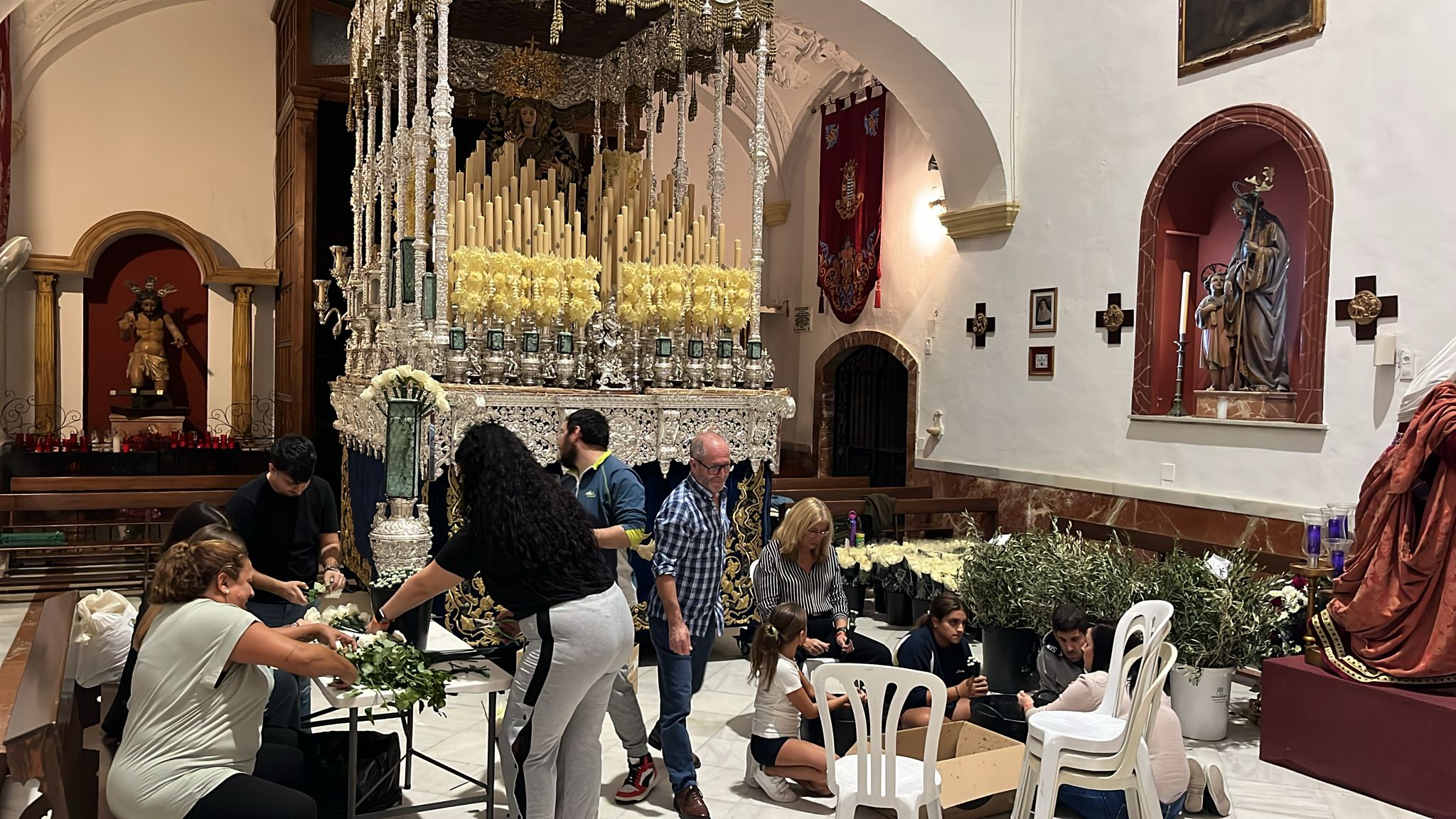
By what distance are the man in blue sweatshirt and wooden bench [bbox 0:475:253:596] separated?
13.6 ft

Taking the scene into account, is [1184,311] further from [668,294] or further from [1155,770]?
[1155,770]

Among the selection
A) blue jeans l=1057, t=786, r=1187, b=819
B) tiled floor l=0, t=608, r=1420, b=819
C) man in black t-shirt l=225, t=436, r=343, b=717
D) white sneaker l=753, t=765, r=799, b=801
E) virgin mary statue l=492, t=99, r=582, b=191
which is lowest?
tiled floor l=0, t=608, r=1420, b=819

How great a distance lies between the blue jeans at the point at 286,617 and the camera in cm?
472

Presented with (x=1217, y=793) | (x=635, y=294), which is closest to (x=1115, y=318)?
(x=635, y=294)

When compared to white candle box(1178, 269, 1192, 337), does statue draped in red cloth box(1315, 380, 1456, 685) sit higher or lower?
lower

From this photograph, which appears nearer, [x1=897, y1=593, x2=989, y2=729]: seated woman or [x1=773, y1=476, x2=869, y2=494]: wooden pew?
[x1=897, y1=593, x2=989, y2=729]: seated woman

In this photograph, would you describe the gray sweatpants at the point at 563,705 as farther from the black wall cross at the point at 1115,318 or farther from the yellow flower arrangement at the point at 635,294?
the black wall cross at the point at 1115,318

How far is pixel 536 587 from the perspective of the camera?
346 cm

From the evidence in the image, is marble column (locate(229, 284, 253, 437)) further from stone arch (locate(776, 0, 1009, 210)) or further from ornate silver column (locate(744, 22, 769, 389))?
ornate silver column (locate(744, 22, 769, 389))

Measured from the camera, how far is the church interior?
13.2 feet

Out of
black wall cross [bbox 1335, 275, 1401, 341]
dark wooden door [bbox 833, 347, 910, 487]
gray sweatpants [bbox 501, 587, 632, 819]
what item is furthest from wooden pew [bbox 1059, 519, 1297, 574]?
gray sweatpants [bbox 501, 587, 632, 819]

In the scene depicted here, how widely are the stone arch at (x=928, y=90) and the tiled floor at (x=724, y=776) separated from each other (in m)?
6.31

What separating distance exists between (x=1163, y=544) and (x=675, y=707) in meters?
5.30

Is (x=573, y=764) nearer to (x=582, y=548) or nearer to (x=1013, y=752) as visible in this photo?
(x=582, y=548)
